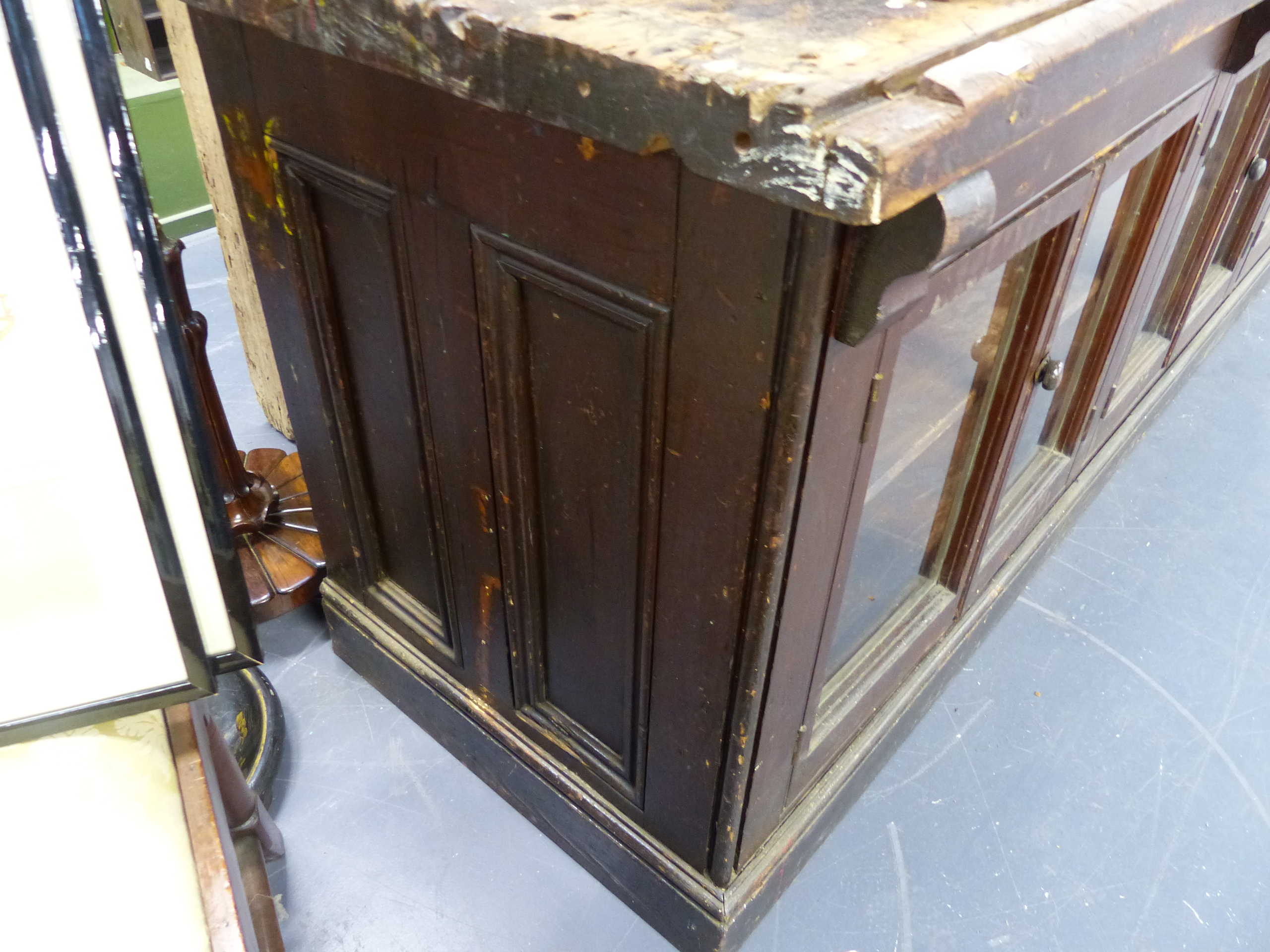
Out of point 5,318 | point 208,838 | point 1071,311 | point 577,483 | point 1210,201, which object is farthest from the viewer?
point 1210,201

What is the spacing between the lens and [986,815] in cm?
144

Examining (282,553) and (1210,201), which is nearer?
(282,553)

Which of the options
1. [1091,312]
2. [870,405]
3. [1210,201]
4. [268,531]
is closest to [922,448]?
[870,405]

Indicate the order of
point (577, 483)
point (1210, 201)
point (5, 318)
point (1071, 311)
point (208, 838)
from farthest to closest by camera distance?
point (1210, 201) < point (1071, 311) < point (577, 483) < point (208, 838) < point (5, 318)

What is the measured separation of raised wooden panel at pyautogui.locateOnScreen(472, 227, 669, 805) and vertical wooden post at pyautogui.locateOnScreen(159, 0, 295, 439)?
1.90ft

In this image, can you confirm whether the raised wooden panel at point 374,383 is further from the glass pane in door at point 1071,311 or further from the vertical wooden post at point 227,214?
the glass pane in door at point 1071,311

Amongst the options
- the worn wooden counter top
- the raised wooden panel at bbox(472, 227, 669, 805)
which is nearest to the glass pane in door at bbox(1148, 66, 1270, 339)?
the worn wooden counter top

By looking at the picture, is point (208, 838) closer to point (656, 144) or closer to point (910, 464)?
point (656, 144)

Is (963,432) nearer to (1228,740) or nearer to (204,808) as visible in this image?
(1228,740)

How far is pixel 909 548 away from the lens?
4.33 feet

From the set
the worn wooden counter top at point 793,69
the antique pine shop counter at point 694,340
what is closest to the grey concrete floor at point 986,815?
the antique pine shop counter at point 694,340

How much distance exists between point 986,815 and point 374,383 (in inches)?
45.8

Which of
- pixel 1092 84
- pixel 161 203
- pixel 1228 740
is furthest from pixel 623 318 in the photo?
pixel 161 203

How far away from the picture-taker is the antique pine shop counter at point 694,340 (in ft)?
2.04
